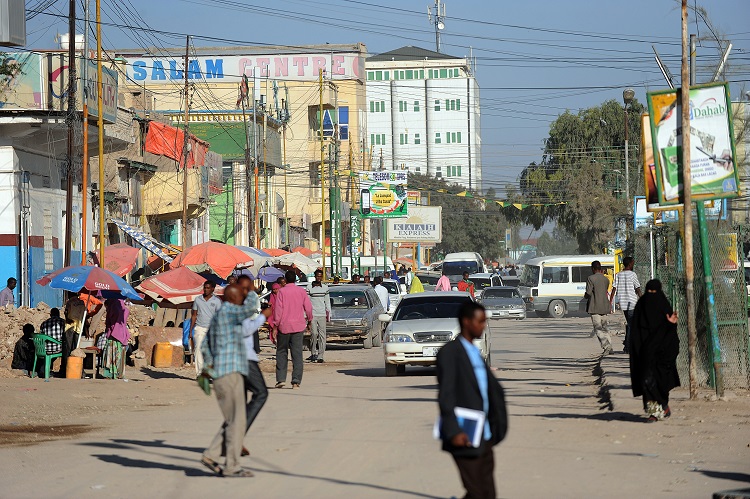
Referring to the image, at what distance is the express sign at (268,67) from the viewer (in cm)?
9400

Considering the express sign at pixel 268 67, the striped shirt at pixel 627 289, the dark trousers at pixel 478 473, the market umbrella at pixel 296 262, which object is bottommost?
the dark trousers at pixel 478 473

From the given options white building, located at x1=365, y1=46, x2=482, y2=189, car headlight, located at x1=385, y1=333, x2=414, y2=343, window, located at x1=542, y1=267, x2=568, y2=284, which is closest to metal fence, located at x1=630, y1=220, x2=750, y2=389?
car headlight, located at x1=385, y1=333, x2=414, y2=343

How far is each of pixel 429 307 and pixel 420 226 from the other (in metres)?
62.4

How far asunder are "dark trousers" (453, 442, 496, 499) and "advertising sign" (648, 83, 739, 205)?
30.9 ft

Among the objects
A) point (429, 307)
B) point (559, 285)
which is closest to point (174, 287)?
point (429, 307)

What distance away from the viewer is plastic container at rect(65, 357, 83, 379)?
21969mm

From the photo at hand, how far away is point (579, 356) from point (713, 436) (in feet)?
45.4

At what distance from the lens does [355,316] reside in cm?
3156

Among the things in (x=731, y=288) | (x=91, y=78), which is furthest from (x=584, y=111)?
(x=731, y=288)

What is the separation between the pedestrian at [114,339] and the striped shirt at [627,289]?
9.37 m

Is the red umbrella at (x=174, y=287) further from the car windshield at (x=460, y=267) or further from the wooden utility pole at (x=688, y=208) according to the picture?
the car windshield at (x=460, y=267)

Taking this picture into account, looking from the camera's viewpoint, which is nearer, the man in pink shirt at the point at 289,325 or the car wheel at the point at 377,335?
the man in pink shirt at the point at 289,325

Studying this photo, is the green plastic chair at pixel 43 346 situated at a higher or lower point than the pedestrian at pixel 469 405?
lower

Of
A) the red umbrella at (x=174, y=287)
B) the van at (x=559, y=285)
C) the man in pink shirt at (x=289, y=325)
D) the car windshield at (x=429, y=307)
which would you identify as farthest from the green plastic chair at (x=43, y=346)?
the van at (x=559, y=285)
